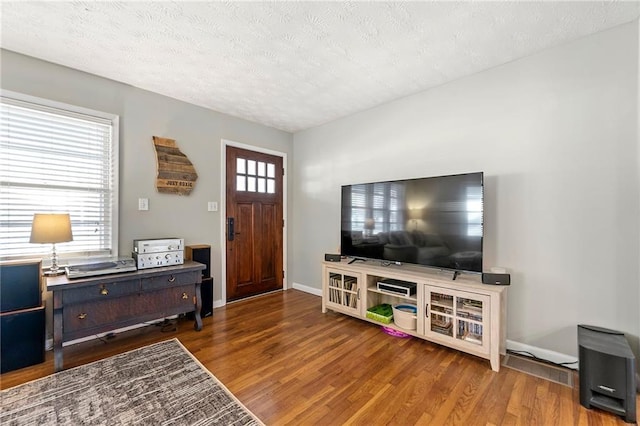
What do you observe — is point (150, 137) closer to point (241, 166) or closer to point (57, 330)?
point (241, 166)

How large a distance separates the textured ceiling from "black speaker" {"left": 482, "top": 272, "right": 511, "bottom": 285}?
180 cm

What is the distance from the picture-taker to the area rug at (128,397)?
1.53 metres

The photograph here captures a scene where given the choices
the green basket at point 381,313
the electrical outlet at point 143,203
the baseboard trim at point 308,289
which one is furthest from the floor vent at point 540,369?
the electrical outlet at point 143,203

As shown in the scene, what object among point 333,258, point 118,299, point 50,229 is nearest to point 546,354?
point 333,258

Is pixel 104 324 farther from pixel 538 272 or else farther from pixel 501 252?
pixel 538 272

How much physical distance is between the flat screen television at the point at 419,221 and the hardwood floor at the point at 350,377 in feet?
2.60

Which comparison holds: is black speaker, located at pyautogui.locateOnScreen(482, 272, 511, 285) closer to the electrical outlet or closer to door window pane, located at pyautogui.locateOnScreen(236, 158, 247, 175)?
door window pane, located at pyautogui.locateOnScreen(236, 158, 247, 175)

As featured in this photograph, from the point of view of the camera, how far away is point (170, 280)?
8.39 feet

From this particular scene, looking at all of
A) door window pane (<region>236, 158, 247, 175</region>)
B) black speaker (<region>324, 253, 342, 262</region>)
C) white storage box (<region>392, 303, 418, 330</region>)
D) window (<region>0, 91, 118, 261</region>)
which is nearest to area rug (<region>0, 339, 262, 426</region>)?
window (<region>0, 91, 118, 261</region>)

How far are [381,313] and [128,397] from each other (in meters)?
2.12

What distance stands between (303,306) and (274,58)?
2747 millimetres

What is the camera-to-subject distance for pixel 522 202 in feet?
7.40

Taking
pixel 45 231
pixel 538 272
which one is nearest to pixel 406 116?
pixel 538 272

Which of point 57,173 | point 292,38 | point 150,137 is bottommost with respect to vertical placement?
point 57,173
